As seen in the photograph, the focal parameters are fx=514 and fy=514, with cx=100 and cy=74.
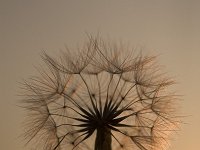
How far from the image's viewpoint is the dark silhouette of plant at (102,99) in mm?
3414

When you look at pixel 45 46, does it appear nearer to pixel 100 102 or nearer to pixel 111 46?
pixel 111 46

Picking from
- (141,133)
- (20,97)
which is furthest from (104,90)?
(20,97)

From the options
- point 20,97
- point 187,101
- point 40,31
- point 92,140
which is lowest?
point 92,140

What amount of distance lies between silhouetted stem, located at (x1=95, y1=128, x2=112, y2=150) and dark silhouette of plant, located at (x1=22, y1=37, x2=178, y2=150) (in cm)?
16

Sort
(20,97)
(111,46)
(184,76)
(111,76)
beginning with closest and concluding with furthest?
(111,76), (111,46), (20,97), (184,76)

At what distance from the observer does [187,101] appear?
4.17m

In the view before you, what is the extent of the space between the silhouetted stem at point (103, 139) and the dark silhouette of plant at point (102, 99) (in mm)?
163

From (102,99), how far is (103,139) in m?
0.44

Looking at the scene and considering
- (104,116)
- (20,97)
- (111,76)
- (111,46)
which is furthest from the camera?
(20,97)

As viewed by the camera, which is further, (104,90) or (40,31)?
(40,31)

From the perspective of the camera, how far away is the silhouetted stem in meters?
3.14

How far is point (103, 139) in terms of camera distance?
3154 millimetres

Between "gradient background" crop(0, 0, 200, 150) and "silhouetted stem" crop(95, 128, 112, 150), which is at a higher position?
"gradient background" crop(0, 0, 200, 150)

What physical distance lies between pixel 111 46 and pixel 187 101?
0.88 m
